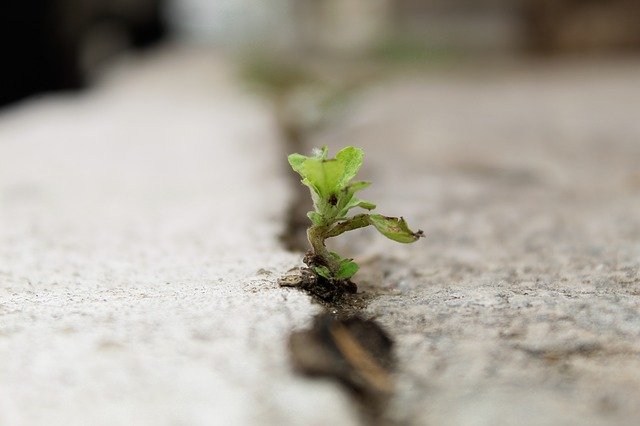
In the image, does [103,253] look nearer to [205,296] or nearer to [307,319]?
[205,296]

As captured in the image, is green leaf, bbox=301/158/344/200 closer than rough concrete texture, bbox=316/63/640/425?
No

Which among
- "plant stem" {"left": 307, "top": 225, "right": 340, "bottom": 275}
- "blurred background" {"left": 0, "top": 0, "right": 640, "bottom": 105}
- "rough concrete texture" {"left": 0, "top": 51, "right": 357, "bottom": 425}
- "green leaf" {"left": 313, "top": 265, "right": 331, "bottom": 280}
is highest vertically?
"blurred background" {"left": 0, "top": 0, "right": 640, "bottom": 105}

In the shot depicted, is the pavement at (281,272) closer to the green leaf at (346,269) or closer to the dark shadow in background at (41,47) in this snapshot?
the green leaf at (346,269)

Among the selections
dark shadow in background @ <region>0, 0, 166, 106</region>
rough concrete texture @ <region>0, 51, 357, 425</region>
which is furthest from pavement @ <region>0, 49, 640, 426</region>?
dark shadow in background @ <region>0, 0, 166, 106</region>

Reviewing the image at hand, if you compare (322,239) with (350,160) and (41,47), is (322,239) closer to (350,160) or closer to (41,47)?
Result: (350,160)

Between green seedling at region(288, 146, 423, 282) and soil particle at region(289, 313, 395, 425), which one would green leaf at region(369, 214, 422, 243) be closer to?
green seedling at region(288, 146, 423, 282)

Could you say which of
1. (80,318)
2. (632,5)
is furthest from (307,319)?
(632,5)

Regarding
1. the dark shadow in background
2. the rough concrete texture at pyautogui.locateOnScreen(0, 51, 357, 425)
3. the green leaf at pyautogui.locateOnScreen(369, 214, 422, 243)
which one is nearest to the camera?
the rough concrete texture at pyautogui.locateOnScreen(0, 51, 357, 425)

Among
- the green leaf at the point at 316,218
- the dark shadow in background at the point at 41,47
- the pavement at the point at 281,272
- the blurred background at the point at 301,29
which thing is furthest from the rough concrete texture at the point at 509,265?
the blurred background at the point at 301,29
